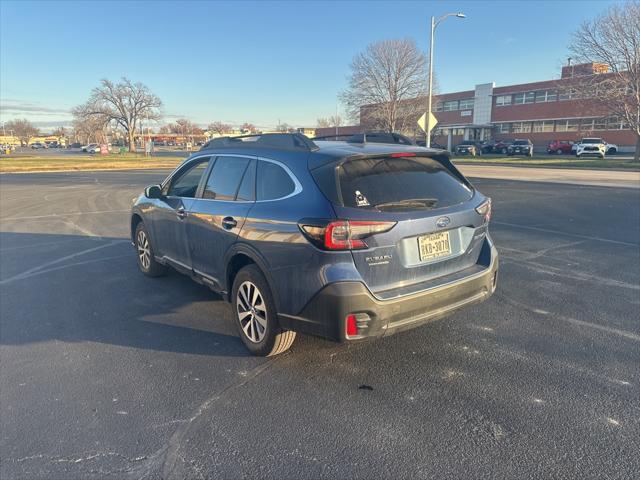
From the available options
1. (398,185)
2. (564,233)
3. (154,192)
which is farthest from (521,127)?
(398,185)

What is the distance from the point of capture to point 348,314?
9.68 feet

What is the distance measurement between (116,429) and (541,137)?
65.0 meters

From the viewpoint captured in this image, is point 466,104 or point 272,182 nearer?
point 272,182

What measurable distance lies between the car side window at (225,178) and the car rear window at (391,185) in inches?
41.5

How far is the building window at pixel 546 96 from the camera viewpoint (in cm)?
5556

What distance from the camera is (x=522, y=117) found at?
5962 centimetres

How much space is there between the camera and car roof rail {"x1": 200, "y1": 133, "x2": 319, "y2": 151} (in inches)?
140

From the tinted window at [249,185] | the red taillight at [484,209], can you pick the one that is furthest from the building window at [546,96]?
the tinted window at [249,185]

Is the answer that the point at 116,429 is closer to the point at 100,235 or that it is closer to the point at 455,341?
the point at 455,341

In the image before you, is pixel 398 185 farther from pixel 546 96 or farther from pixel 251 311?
pixel 546 96

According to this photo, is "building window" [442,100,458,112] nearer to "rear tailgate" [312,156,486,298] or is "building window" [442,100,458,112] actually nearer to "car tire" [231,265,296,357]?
"rear tailgate" [312,156,486,298]

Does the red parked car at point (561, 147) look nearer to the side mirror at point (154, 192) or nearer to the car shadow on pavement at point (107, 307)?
the car shadow on pavement at point (107, 307)

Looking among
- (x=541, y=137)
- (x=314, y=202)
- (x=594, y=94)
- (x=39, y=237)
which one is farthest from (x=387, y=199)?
(x=541, y=137)

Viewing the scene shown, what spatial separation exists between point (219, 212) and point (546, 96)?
6314 cm
